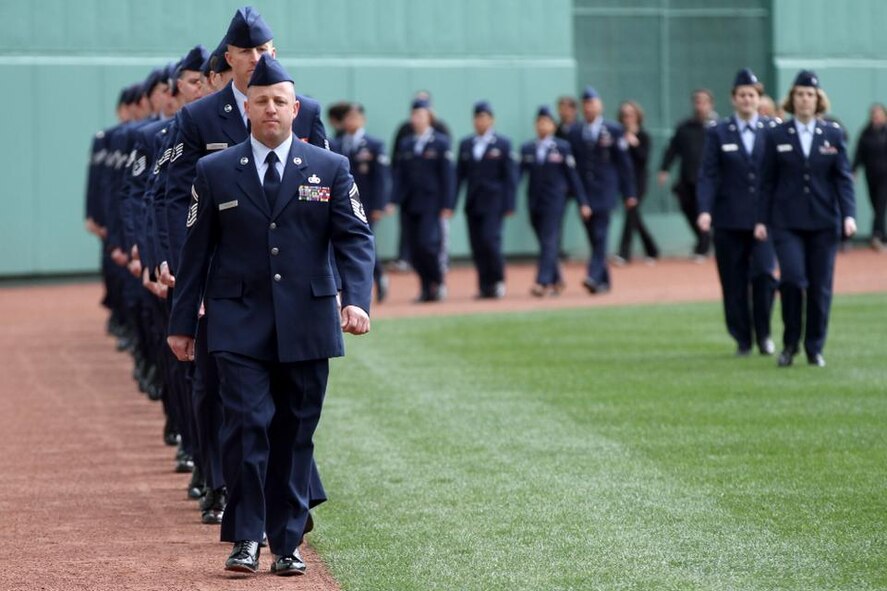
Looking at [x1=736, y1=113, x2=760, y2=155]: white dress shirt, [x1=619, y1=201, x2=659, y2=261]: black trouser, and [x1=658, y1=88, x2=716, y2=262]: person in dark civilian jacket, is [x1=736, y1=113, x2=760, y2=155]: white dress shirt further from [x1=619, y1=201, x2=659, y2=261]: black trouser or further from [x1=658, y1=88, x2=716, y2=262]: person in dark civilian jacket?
[x1=619, y1=201, x2=659, y2=261]: black trouser

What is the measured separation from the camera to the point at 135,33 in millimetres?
25953

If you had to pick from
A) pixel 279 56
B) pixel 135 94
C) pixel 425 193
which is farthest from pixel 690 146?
pixel 135 94

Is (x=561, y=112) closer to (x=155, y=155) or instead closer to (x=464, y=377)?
(x=464, y=377)

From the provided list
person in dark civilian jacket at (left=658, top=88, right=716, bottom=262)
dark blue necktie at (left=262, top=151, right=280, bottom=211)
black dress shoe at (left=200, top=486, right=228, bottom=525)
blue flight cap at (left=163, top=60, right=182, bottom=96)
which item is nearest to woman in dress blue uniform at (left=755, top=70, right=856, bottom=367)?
blue flight cap at (left=163, top=60, right=182, bottom=96)

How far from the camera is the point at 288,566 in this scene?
7543 mm

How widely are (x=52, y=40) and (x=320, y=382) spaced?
1887 centimetres

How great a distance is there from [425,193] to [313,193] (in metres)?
15.0

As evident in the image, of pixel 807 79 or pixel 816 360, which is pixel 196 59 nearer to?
pixel 807 79

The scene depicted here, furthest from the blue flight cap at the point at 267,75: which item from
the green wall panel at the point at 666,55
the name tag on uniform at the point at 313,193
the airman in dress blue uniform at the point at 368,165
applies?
the green wall panel at the point at 666,55

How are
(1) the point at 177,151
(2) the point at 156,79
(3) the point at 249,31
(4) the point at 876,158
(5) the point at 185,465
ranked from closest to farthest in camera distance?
(3) the point at 249,31 < (1) the point at 177,151 < (5) the point at 185,465 < (2) the point at 156,79 < (4) the point at 876,158

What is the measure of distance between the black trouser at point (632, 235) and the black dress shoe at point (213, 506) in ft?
63.7

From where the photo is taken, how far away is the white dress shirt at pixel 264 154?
7.51m

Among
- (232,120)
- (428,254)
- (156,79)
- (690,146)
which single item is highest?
(156,79)

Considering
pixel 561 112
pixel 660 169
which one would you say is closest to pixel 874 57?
pixel 660 169
